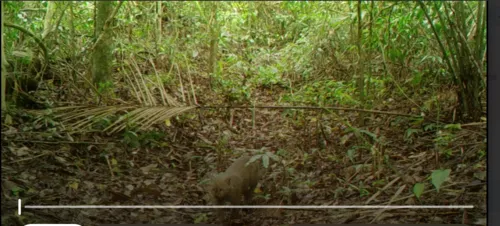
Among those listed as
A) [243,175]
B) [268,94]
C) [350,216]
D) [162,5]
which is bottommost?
[350,216]

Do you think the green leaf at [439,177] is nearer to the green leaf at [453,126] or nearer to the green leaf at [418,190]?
the green leaf at [418,190]

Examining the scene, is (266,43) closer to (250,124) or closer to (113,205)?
(250,124)

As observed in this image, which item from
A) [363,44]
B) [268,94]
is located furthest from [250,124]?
[363,44]

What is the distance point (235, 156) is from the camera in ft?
7.57

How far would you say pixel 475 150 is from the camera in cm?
232

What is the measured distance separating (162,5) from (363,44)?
3.23 feet

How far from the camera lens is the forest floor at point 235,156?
2289 millimetres

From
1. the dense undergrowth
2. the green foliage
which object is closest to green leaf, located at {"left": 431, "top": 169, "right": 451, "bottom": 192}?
the dense undergrowth

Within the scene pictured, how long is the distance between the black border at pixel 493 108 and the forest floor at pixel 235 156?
0.10 m

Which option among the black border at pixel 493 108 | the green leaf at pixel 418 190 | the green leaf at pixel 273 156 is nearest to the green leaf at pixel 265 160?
the green leaf at pixel 273 156

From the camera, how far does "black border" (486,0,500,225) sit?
2359 millimetres

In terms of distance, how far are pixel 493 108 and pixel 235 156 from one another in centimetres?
130

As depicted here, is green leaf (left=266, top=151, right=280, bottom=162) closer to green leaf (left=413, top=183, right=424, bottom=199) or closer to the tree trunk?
green leaf (left=413, top=183, right=424, bottom=199)

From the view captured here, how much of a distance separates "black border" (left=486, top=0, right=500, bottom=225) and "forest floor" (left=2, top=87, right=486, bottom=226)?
0.10 metres
